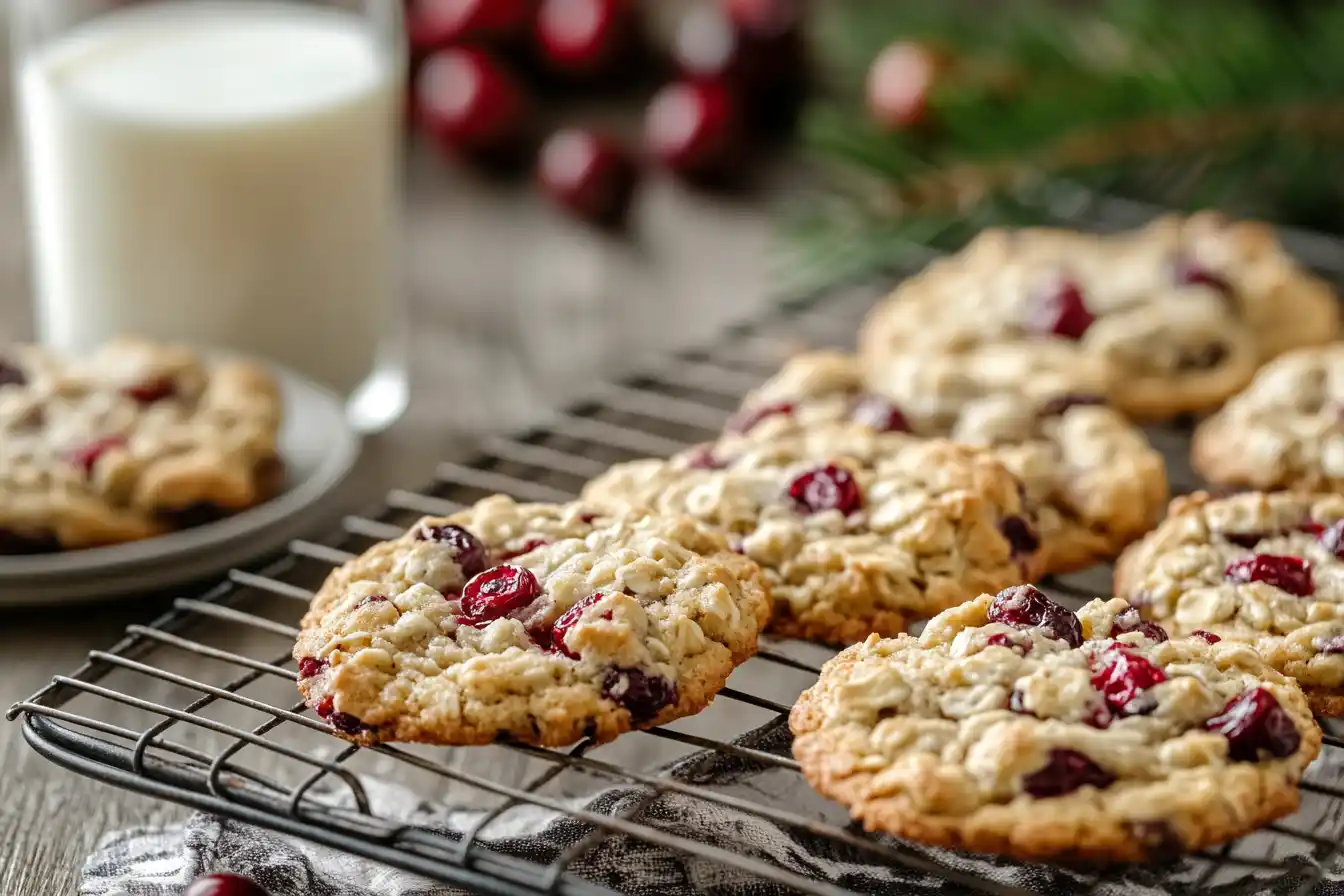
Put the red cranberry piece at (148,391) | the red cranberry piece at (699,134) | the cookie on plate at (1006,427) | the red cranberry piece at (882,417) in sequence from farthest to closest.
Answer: the red cranberry piece at (699,134) → the red cranberry piece at (148,391) → the red cranberry piece at (882,417) → the cookie on plate at (1006,427)

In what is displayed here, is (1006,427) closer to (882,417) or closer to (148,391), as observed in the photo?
(882,417)

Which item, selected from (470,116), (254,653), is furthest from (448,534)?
(470,116)

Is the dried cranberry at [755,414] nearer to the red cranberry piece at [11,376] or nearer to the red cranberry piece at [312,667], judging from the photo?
the red cranberry piece at [312,667]

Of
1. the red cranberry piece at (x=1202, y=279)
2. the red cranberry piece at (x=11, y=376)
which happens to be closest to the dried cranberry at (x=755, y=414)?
the red cranberry piece at (x=1202, y=279)

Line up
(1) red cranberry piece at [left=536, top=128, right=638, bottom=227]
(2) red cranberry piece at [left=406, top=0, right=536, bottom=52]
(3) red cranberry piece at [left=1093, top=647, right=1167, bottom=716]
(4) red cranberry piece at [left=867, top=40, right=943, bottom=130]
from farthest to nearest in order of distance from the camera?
(2) red cranberry piece at [left=406, top=0, right=536, bottom=52] → (1) red cranberry piece at [left=536, top=128, right=638, bottom=227] → (4) red cranberry piece at [left=867, top=40, right=943, bottom=130] → (3) red cranberry piece at [left=1093, top=647, right=1167, bottom=716]

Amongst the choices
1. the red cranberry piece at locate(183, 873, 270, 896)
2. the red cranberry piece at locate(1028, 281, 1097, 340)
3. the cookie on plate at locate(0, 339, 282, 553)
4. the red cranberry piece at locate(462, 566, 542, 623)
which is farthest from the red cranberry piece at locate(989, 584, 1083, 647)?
the cookie on plate at locate(0, 339, 282, 553)

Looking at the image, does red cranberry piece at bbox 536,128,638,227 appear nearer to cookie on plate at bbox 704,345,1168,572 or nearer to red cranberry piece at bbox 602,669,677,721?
cookie on plate at bbox 704,345,1168,572
